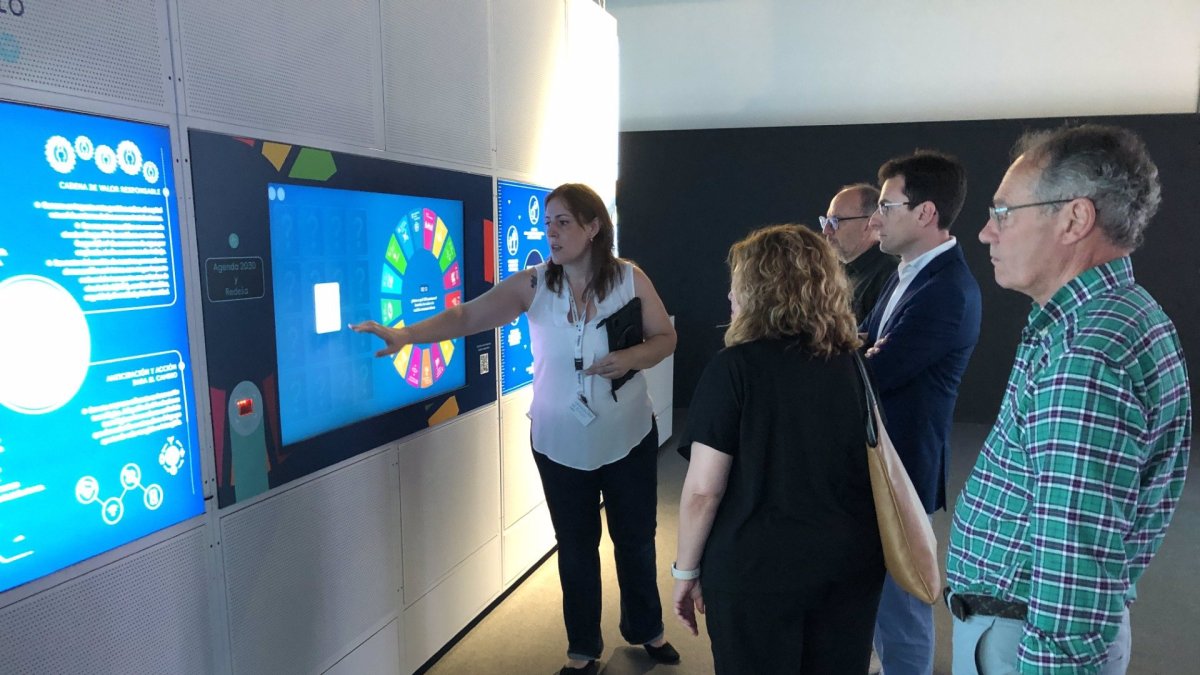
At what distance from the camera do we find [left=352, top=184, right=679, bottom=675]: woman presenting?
2.33 m

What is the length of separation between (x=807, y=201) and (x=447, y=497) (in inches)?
180

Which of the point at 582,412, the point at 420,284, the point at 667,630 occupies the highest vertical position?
the point at 420,284

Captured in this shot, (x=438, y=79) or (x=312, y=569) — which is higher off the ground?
(x=438, y=79)

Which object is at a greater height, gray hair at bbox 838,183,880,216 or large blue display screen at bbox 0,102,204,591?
gray hair at bbox 838,183,880,216

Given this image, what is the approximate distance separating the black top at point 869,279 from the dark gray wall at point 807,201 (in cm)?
339

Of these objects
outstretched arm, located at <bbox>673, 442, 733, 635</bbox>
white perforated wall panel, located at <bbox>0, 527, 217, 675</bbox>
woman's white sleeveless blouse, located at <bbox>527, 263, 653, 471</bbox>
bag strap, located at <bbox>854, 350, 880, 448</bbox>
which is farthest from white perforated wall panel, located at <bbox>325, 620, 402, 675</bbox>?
bag strap, located at <bbox>854, 350, 880, 448</bbox>

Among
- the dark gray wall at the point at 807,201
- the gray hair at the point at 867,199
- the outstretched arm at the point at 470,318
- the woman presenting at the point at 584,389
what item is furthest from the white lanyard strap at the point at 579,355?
the dark gray wall at the point at 807,201

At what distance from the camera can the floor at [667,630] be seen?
8.68 ft

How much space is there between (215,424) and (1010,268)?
6.04 feet

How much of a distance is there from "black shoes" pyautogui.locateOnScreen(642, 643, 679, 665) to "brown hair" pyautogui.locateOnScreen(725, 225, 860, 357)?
1607mm

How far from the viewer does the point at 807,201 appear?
607 centimetres

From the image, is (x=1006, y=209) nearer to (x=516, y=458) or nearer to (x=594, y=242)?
(x=594, y=242)

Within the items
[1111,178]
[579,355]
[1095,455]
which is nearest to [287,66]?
[579,355]

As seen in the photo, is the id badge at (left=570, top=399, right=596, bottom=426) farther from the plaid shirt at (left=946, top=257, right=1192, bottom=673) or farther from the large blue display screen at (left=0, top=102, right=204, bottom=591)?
the plaid shirt at (left=946, top=257, right=1192, bottom=673)
